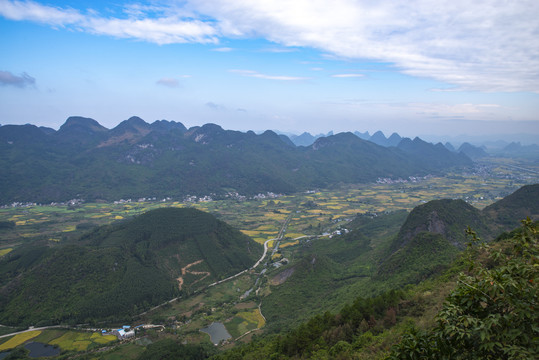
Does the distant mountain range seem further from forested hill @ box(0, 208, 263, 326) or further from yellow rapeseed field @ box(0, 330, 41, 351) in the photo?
yellow rapeseed field @ box(0, 330, 41, 351)

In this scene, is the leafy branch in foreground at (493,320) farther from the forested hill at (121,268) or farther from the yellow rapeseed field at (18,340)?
the yellow rapeseed field at (18,340)

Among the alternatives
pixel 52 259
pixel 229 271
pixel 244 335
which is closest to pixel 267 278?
pixel 229 271

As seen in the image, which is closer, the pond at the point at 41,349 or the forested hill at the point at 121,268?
the pond at the point at 41,349

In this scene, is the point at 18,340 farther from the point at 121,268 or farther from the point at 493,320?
the point at 493,320

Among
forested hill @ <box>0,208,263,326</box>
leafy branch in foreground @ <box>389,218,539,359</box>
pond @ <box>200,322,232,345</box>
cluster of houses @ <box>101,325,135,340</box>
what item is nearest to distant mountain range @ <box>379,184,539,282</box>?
pond @ <box>200,322,232,345</box>

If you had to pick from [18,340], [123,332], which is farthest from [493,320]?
[18,340]

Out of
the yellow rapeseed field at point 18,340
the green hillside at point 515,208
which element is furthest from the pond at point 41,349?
the green hillside at point 515,208
